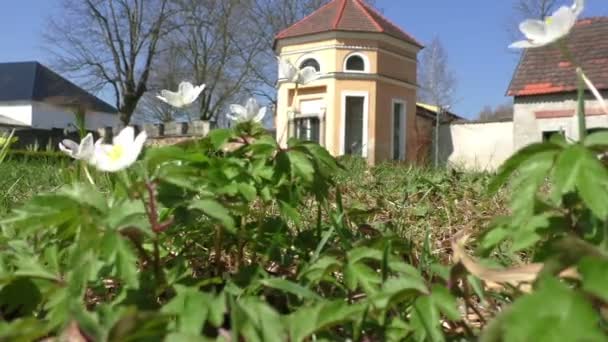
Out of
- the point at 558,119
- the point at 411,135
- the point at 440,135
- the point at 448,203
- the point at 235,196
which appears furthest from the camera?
the point at 440,135

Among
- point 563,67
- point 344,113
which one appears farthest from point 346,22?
point 563,67

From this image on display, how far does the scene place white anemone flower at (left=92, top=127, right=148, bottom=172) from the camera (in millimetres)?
770

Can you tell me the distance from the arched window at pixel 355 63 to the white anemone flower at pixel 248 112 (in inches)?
599

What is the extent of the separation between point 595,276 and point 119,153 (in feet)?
2.00

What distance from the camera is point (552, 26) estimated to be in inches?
29.1

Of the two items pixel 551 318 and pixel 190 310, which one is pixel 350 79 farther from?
pixel 551 318

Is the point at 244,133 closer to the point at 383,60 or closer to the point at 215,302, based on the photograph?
the point at 215,302

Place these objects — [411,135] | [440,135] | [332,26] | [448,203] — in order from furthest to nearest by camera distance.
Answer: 1. [440,135]
2. [411,135]
3. [332,26]
4. [448,203]

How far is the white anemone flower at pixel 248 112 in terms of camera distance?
42.5 inches

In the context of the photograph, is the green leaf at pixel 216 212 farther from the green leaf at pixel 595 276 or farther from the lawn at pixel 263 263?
the green leaf at pixel 595 276

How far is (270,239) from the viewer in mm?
1020

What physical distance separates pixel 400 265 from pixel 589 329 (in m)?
0.36

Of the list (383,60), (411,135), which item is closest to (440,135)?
(411,135)

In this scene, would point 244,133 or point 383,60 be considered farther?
point 383,60
